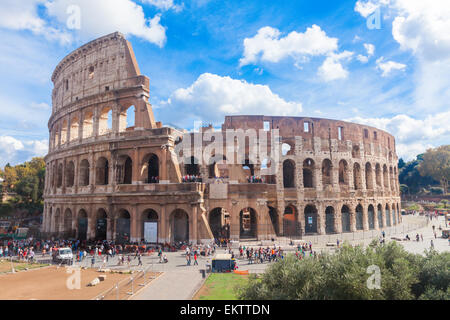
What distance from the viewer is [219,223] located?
3161 cm

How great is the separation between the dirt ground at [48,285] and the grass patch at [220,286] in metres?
A: 5.79

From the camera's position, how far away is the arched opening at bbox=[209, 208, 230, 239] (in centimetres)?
3073

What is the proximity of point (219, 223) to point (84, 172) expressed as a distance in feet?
55.8

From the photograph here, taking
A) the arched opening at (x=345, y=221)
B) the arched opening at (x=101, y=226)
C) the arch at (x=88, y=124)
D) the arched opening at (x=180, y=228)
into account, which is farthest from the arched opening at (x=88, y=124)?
the arched opening at (x=345, y=221)

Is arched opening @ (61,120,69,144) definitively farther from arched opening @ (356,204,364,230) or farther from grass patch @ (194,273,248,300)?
arched opening @ (356,204,364,230)

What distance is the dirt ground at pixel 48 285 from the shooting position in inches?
621

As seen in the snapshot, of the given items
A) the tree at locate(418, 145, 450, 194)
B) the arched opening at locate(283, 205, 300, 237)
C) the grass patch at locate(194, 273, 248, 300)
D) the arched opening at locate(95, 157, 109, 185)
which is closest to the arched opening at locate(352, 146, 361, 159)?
the arched opening at locate(283, 205, 300, 237)

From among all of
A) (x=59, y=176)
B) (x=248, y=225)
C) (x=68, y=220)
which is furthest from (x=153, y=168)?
(x=59, y=176)

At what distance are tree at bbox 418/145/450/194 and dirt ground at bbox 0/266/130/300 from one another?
76868 millimetres

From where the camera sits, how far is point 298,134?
Result: 1342 inches

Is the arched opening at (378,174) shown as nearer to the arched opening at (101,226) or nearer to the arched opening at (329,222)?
the arched opening at (329,222)

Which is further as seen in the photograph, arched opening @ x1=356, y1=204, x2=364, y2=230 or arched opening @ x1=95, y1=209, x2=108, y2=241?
arched opening @ x1=356, y1=204, x2=364, y2=230

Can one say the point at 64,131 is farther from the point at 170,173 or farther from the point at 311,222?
the point at 311,222
